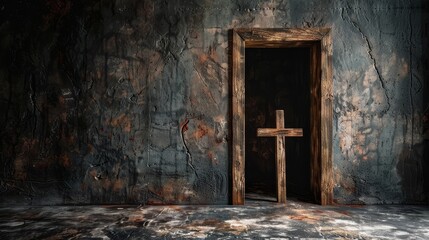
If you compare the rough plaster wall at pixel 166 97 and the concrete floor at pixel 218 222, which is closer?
the concrete floor at pixel 218 222

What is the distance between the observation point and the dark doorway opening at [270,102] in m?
5.05

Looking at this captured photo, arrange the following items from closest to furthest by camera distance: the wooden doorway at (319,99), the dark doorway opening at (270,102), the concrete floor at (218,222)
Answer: the concrete floor at (218,222)
the wooden doorway at (319,99)
the dark doorway opening at (270,102)

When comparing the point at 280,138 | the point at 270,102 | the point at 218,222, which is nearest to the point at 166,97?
the point at 280,138

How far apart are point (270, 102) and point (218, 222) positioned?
2732mm

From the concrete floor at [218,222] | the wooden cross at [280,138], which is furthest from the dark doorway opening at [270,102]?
the concrete floor at [218,222]

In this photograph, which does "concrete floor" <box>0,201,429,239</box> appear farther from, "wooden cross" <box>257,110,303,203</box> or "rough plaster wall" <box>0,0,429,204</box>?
"rough plaster wall" <box>0,0,429,204</box>

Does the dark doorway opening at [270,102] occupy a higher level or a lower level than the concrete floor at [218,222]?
higher

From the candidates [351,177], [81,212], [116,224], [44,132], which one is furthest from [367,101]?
[44,132]

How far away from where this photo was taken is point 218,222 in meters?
3.05

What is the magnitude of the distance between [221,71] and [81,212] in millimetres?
2083

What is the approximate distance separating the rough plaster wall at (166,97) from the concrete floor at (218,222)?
11.8 inches

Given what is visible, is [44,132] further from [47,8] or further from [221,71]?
[221,71]

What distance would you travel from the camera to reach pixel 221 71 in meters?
3.79

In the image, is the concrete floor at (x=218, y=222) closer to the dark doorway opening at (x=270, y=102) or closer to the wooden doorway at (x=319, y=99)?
the wooden doorway at (x=319, y=99)
